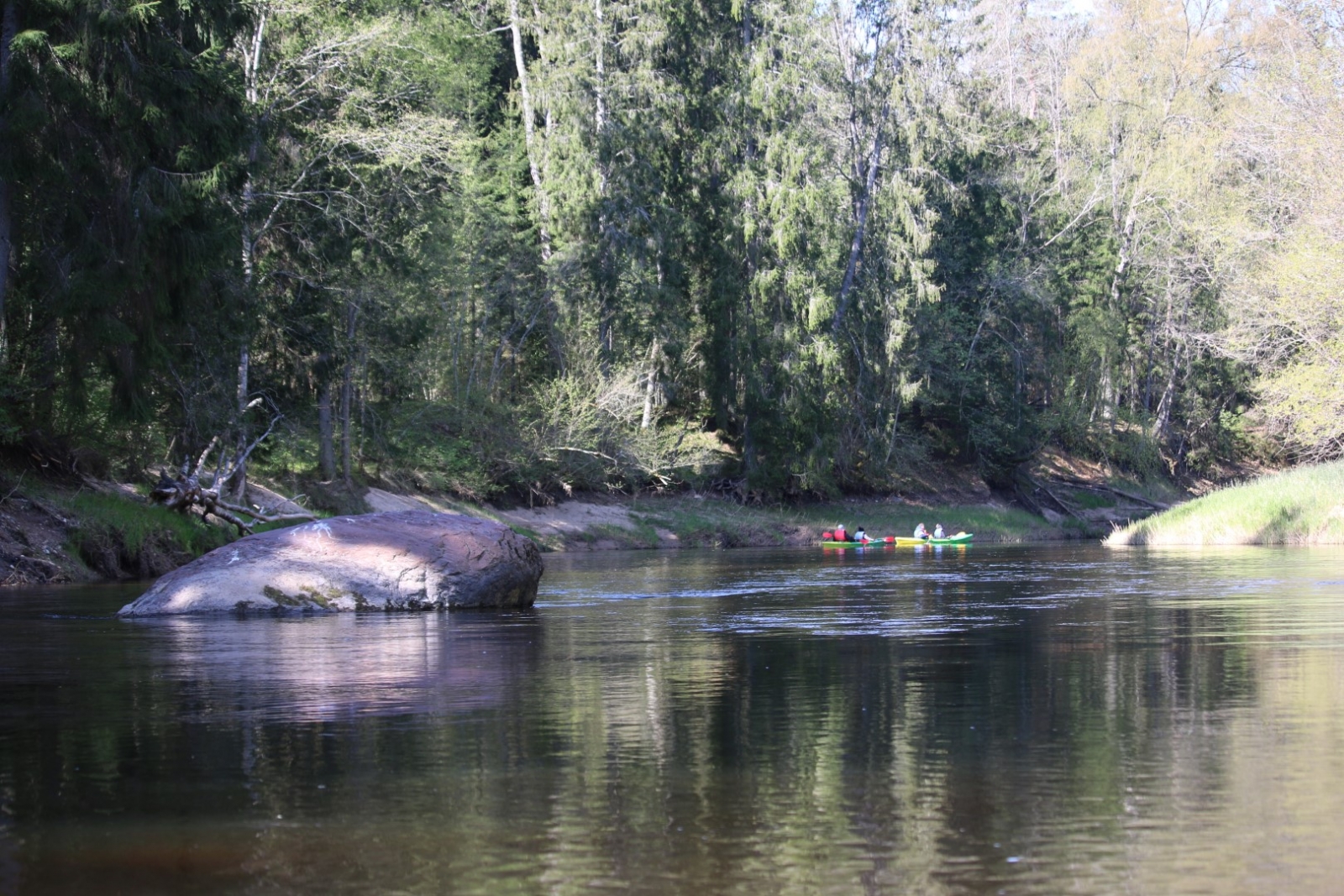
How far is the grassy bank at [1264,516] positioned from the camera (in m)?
32.0

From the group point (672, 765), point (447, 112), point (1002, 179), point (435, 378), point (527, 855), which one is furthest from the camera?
point (1002, 179)

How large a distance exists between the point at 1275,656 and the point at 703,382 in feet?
125

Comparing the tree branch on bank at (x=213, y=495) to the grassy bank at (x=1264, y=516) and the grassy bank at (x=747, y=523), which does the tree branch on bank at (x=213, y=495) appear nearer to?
the grassy bank at (x=747, y=523)

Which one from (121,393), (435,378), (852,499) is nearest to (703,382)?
(852,499)

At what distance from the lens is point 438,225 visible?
38.6 m

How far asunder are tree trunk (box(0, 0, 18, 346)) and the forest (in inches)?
3.1

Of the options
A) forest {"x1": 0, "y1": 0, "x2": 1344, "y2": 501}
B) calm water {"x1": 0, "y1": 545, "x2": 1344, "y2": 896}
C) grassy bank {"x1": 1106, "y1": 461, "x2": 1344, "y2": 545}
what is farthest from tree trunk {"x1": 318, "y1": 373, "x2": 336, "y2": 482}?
calm water {"x1": 0, "y1": 545, "x2": 1344, "y2": 896}

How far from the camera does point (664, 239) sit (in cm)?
4619

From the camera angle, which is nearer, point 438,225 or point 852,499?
point 438,225

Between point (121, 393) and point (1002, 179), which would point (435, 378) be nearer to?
point (121, 393)

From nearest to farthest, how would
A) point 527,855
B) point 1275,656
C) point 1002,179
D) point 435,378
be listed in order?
1. point 527,855
2. point 1275,656
3. point 435,378
4. point 1002,179

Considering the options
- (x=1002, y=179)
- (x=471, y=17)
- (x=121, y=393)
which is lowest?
(x=121, y=393)

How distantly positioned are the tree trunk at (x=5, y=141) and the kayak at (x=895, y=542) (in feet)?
79.1

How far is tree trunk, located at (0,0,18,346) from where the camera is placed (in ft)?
70.9
